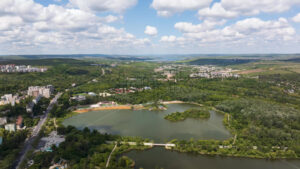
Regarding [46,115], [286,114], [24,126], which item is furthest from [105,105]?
[286,114]

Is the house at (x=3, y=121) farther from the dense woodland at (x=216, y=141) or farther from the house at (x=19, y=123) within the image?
the dense woodland at (x=216, y=141)

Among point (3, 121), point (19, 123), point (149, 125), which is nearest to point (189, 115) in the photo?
point (149, 125)

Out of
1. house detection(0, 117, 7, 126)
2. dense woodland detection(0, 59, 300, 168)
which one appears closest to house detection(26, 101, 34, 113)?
dense woodland detection(0, 59, 300, 168)

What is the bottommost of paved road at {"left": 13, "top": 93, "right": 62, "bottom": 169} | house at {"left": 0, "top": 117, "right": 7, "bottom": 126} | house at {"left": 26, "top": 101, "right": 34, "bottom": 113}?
paved road at {"left": 13, "top": 93, "right": 62, "bottom": 169}

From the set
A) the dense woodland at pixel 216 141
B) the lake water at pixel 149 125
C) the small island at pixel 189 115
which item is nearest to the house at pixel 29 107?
the dense woodland at pixel 216 141

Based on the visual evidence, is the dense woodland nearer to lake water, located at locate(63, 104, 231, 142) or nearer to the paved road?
the paved road

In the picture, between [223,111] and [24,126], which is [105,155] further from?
[223,111]
